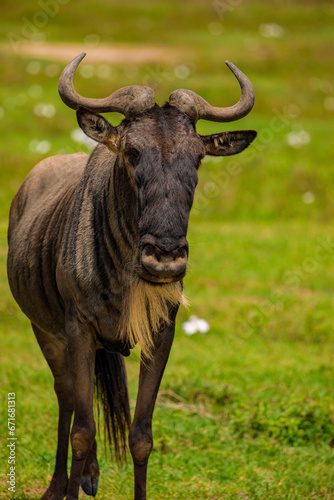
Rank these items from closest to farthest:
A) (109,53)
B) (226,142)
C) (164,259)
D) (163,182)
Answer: (164,259), (163,182), (226,142), (109,53)

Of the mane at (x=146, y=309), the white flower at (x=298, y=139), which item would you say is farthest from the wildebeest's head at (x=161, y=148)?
the white flower at (x=298, y=139)

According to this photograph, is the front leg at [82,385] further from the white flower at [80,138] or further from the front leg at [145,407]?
the white flower at [80,138]

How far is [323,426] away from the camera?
6859mm

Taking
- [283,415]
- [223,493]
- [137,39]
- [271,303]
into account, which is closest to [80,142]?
[271,303]

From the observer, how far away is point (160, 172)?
13.7 feet

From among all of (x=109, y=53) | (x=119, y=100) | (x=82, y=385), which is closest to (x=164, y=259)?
(x=119, y=100)

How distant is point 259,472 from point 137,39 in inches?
1009

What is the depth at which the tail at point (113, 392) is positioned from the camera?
5.63 metres

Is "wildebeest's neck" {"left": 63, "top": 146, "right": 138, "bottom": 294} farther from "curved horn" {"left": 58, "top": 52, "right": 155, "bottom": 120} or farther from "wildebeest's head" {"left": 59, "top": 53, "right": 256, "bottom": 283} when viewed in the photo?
"curved horn" {"left": 58, "top": 52, "right": 155, "bottom": 120}

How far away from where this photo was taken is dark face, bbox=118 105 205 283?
13.2 feet

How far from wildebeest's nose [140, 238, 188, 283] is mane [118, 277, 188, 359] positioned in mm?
447

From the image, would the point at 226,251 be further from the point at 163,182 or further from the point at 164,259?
the point at 164,259

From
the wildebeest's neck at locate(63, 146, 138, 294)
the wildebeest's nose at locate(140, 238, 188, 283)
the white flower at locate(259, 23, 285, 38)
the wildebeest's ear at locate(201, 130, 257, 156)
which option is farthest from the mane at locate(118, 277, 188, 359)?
the white flower at locate(259, 23, 285, 38)

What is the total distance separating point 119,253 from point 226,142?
0.93m
